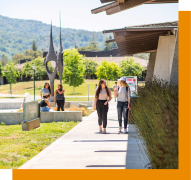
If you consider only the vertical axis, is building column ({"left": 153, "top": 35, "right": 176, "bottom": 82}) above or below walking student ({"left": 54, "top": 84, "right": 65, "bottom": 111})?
above

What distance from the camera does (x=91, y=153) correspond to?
20.9 feet

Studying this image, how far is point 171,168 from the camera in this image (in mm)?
3371

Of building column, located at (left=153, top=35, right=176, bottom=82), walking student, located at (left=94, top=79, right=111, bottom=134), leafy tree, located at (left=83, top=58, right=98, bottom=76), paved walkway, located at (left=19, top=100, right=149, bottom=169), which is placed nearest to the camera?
paved walkway, located at (left=19, top=100, right=149, bottom=169)

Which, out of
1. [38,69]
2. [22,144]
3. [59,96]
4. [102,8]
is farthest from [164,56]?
[38,69]

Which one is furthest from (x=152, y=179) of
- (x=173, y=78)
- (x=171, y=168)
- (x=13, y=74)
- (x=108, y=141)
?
(x=13, y=74)

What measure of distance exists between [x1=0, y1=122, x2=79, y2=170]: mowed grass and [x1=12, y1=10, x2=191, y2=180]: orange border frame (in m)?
1.39

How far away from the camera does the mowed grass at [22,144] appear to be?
5879mm

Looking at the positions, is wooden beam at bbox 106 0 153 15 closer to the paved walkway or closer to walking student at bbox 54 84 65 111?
the paved walkway

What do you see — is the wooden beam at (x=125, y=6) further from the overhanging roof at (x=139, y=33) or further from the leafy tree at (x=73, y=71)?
the leafy tree at (x=73, y=71)

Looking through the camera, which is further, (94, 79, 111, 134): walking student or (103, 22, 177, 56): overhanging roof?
(94, 79, 111, 134): walking student

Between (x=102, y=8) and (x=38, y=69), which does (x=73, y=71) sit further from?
(x=102, y=8)

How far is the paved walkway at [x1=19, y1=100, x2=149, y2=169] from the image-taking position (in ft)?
17.7

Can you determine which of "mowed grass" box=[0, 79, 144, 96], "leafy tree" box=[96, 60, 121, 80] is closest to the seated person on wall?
"mowed grass" box=[0, 79, 144, 96]
